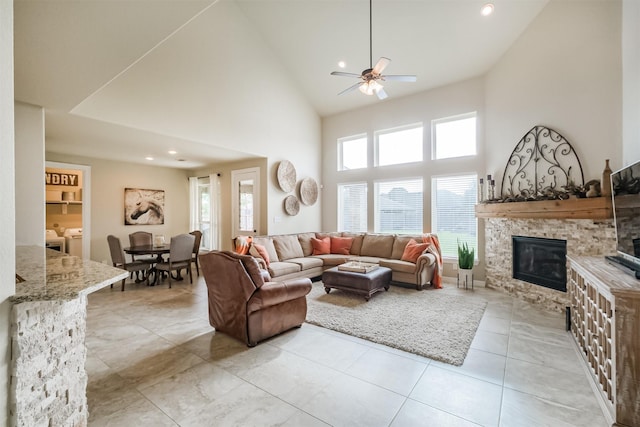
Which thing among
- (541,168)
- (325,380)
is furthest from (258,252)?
(541,168)

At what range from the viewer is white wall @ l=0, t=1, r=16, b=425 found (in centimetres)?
112

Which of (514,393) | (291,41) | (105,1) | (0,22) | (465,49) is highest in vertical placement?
(291,41)

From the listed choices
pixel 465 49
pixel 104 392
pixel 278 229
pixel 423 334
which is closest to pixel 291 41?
pixel 465 49

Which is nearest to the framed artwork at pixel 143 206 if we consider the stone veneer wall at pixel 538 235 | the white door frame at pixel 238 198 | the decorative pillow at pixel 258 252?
the white door frame at pixel 238 198

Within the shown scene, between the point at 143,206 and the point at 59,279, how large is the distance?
6.35 meters

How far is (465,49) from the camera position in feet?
15.9

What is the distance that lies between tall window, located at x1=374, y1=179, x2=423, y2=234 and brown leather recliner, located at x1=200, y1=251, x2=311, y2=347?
3.74 m

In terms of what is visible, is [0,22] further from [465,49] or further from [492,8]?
[465,49]

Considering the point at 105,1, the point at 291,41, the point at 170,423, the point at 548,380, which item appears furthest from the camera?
the point at 291,41

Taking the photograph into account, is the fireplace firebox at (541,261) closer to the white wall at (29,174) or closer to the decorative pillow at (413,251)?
the decorative pillow at (413,251)

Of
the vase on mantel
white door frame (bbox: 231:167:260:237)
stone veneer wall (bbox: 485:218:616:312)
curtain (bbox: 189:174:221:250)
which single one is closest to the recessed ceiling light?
the vase on mantel

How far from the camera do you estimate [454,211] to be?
566 centimetres

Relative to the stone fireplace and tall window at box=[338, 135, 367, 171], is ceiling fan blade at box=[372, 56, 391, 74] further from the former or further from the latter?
tall window at box=[338, 135, 367, 171]

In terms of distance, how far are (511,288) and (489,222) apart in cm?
120
